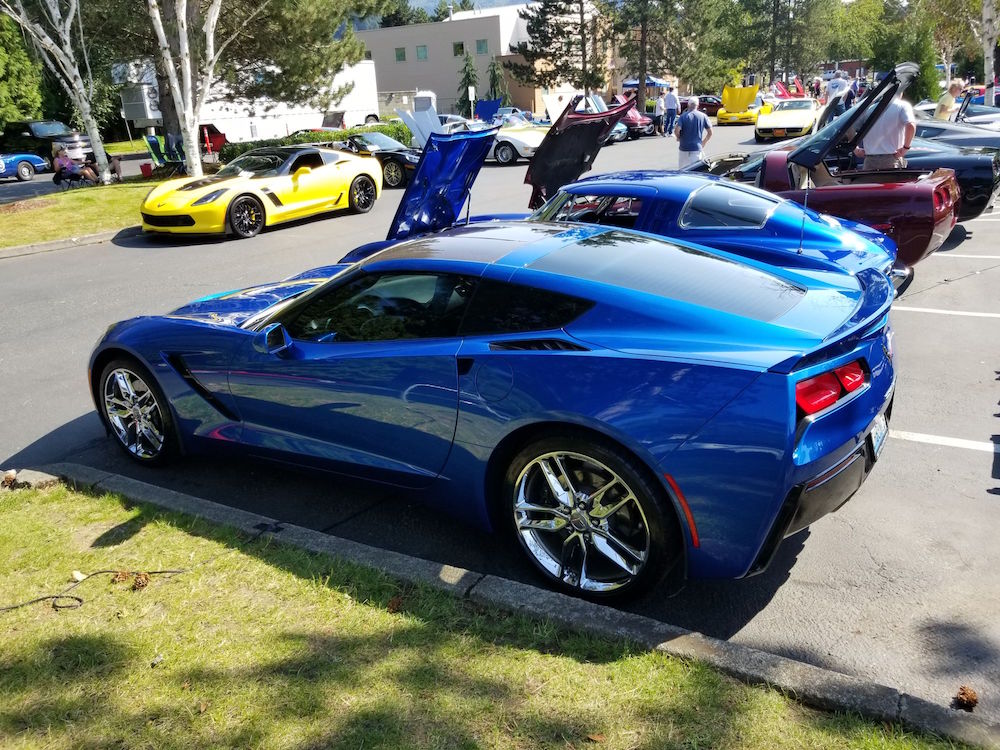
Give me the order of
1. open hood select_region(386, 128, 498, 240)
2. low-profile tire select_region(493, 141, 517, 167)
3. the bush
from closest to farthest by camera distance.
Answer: open hood select_region(386, 128, 498, 240)
low-profile tire select_region(493, 141, 517, 167)
the bush

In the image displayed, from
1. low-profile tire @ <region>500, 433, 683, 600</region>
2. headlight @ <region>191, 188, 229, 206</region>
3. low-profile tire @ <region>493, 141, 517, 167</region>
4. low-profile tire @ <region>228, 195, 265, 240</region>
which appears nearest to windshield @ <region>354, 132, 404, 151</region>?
low-profile tire @ <region>493, 141, 517, 167</region>

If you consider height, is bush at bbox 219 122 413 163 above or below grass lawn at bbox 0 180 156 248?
above

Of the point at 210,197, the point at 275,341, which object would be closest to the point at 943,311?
the point at 275,341

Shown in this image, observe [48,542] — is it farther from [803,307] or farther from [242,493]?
A: [803,307]

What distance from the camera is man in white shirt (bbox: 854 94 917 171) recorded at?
32.1ft

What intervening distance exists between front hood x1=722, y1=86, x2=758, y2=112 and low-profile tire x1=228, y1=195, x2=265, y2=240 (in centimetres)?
2856

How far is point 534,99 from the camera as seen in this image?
64.4m

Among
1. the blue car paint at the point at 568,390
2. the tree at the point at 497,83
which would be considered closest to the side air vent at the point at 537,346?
the blue car paint at the point at 568,390

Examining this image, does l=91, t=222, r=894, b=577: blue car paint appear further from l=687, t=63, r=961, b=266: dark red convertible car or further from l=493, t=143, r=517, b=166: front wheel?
l=493, t=143, r=517, b=166: front wheel

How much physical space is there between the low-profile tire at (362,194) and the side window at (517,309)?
39.8 feet

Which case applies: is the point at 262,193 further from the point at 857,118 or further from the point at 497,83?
the point at 497,83

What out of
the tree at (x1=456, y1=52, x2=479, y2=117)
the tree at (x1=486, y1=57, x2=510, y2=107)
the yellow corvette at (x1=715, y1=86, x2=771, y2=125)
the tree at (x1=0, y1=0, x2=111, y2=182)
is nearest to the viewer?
the tree at (x1=0, y1=0, x2=111, y2=182)

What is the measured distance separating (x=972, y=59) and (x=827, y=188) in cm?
6157

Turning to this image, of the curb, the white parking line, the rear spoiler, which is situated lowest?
the white parking line
